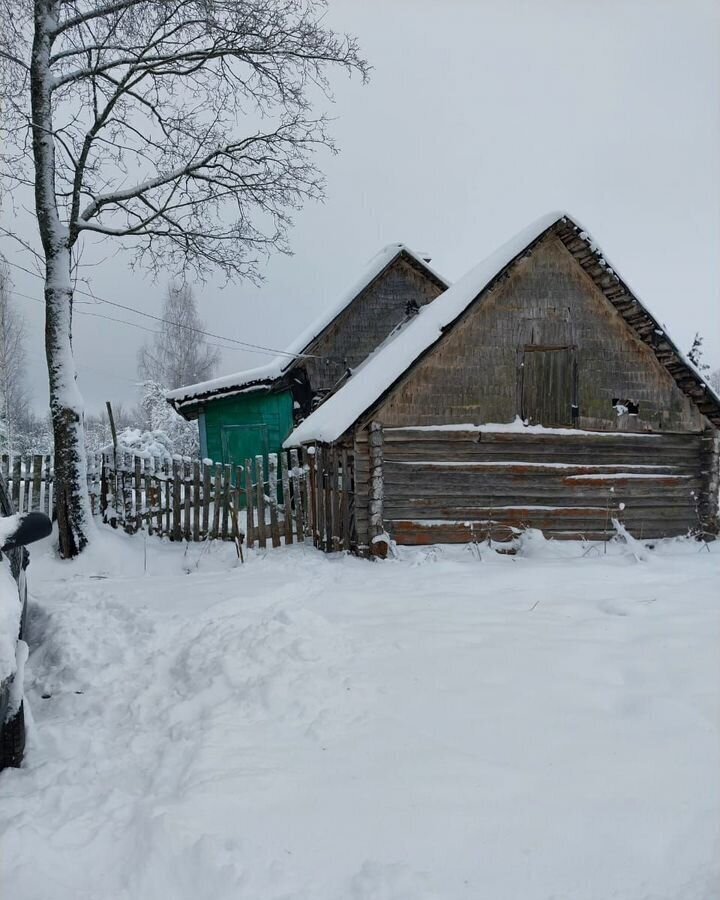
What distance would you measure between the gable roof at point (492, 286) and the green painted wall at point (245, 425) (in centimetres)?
495

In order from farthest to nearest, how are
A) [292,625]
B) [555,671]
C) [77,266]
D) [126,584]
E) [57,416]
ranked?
[77,266] < [57,416] < [126,584] < [292,625] < [555,671]

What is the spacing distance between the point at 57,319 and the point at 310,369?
711cm

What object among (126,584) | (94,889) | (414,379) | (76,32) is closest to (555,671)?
(94,889)

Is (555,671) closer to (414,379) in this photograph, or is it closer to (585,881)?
(585,881)

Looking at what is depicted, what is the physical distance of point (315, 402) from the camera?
15.1 meters

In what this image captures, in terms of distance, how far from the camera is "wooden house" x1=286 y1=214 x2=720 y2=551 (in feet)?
29.9

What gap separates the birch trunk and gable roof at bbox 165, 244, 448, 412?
20.0 feet

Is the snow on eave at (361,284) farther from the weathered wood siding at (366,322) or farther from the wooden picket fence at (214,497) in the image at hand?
the wooden picket fence at (214,497)

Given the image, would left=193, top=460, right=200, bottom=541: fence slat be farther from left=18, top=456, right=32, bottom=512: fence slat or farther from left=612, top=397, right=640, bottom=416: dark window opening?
left=612, top=397, right=640, bottom=416: dark window opening

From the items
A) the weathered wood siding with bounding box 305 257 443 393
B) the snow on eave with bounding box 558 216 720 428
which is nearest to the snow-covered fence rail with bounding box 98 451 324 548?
the weathered wood siding with bounding box 305 257 443 393

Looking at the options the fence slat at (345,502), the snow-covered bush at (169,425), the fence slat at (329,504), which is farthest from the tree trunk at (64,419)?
the snow-covered bush at (169,425)

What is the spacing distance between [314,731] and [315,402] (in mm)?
12310

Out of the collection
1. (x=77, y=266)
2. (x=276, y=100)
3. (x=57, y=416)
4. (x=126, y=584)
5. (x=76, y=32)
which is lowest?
(x=126, y=584)

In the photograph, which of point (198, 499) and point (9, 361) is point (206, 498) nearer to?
point (198, 499)
